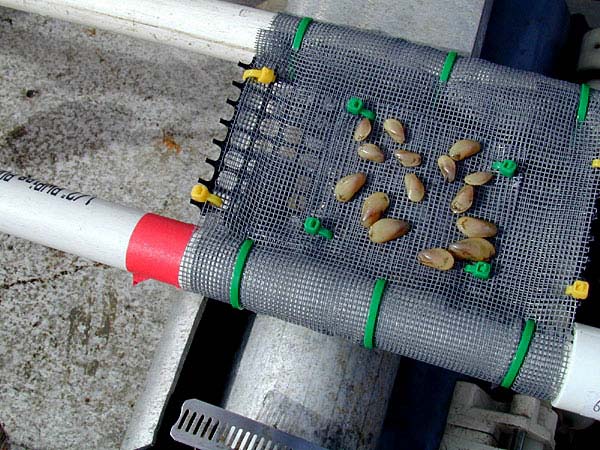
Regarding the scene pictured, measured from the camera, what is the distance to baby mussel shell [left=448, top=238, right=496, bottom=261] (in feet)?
3.38

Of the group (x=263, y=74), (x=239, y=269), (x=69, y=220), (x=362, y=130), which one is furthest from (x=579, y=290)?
(x=69, y=220)

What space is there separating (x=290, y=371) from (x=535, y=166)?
0.61 metres

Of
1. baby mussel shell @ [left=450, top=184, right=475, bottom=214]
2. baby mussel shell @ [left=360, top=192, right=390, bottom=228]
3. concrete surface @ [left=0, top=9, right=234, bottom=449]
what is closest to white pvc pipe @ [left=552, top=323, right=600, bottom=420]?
baby mussel shell @ [left=450, top=184, right=475, bottom=214]

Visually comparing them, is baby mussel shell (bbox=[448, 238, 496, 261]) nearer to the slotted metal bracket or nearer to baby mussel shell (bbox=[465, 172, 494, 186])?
baby mussel shell (bbox=[465, 172, 494, 186])

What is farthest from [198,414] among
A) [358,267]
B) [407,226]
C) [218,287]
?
[407,226]

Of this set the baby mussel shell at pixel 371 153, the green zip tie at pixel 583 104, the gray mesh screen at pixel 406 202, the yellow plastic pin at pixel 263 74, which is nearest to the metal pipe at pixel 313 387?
the gray mesh screen at pixel 406 202

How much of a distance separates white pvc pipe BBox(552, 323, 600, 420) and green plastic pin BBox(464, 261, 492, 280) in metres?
0.16

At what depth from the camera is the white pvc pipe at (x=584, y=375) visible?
3.13ft

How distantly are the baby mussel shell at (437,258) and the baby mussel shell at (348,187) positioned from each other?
0.55 feet

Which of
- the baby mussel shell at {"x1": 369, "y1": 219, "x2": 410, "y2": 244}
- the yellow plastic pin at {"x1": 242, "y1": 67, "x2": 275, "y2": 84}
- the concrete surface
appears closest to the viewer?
the baby mussel shell at {"x1": 369, "y1": 219, "x2": 410, "y2": 244}

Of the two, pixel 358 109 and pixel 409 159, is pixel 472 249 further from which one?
pixel 358 109

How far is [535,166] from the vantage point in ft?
3.60

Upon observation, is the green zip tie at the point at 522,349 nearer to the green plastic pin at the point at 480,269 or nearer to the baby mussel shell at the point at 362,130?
the green plastic pin at the point at 480,269

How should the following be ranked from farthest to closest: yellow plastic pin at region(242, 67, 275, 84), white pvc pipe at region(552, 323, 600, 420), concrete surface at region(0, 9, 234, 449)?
concrete surface at region(0, 9, 234, 449)
yellow plastic pin at region(242, 67, 275, 84)
white pvc pipe at region(552, 323, 600, 420)
